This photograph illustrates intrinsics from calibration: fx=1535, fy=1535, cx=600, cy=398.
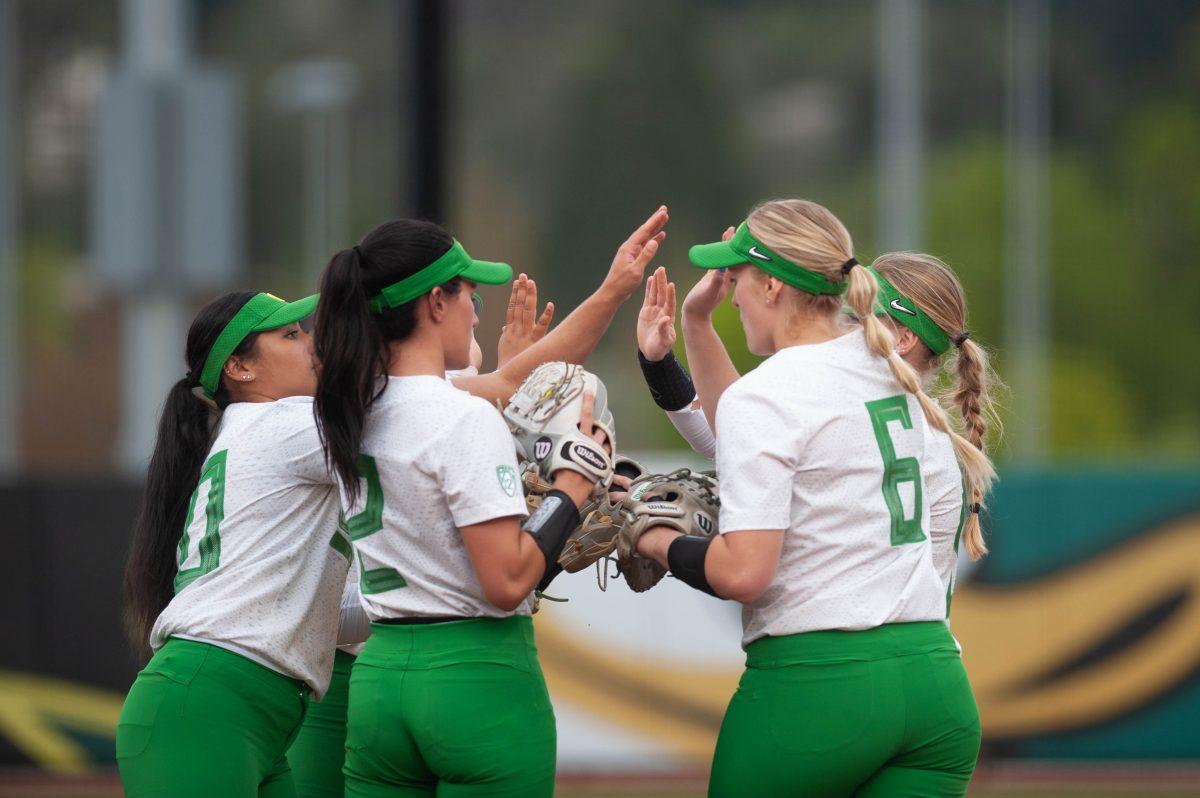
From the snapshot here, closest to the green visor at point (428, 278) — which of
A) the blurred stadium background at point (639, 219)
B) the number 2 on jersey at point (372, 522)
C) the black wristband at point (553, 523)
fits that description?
the number 2 on jersey at point (372, 522)

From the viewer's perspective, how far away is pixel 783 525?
324 centimetres

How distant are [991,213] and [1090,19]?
27.5 feet

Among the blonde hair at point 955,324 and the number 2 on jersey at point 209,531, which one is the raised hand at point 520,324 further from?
the blonde hair at point 955,324

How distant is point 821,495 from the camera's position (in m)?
3.32

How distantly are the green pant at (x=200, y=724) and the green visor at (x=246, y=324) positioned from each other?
70 centimetres

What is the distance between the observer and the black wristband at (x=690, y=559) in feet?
11.0

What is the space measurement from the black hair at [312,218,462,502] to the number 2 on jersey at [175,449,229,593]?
49 cm

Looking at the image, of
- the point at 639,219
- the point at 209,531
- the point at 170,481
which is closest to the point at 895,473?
the point at 209,531

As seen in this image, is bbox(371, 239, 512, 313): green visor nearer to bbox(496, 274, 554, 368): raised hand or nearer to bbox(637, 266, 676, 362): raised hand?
bbox(637, 266, 676, 362): raised hand

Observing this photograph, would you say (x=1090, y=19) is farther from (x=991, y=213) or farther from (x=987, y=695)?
(x=987, y=695)

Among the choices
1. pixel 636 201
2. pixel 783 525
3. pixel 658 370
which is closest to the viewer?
pixel 783 525

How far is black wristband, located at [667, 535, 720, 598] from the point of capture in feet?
11.0

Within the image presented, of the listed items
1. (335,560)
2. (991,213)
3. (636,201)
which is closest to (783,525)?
(335,560)

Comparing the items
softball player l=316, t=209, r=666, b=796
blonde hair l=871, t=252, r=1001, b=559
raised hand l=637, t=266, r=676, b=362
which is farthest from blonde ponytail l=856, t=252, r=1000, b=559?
softball player l=316, t=209, r=666, b=796
